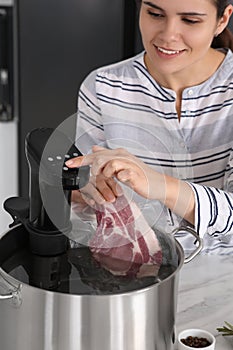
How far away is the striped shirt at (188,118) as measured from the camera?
143 cm

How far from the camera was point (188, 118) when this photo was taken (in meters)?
1.59

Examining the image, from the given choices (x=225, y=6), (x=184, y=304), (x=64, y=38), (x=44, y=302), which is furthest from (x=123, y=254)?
(x=64, y=38)

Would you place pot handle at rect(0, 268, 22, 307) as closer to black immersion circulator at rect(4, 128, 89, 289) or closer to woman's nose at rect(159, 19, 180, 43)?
black immersion circulator at rect(4, 128, 89, 289)

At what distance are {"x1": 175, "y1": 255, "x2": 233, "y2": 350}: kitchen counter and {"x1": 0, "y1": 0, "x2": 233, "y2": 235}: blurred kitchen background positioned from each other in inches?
53.0

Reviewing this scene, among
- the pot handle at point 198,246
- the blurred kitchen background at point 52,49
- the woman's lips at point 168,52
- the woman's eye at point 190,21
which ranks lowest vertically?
the blurred kitchen background at point 52,49

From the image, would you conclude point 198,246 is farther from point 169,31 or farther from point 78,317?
point 169,31

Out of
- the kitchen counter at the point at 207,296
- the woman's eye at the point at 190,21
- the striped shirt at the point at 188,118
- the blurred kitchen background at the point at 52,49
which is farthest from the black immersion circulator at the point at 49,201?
the blurred kitchen background at the point at 52,49

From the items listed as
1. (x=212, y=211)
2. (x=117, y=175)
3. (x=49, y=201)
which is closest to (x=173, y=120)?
(x=212, y=211)

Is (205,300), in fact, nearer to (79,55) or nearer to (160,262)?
(160,262)

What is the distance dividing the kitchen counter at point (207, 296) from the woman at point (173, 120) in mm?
71

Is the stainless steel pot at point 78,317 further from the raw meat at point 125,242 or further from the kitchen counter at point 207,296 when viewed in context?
the kitchen counter at point 207,296

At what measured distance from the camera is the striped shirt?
143cm

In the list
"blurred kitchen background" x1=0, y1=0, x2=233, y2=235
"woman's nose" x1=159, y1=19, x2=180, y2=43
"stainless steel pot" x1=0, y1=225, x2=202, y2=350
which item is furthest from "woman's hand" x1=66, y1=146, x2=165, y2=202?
Answer: "blurred kitchen background" x1=0, y1=0, x2=233, y2=235

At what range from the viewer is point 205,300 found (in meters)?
1.25
